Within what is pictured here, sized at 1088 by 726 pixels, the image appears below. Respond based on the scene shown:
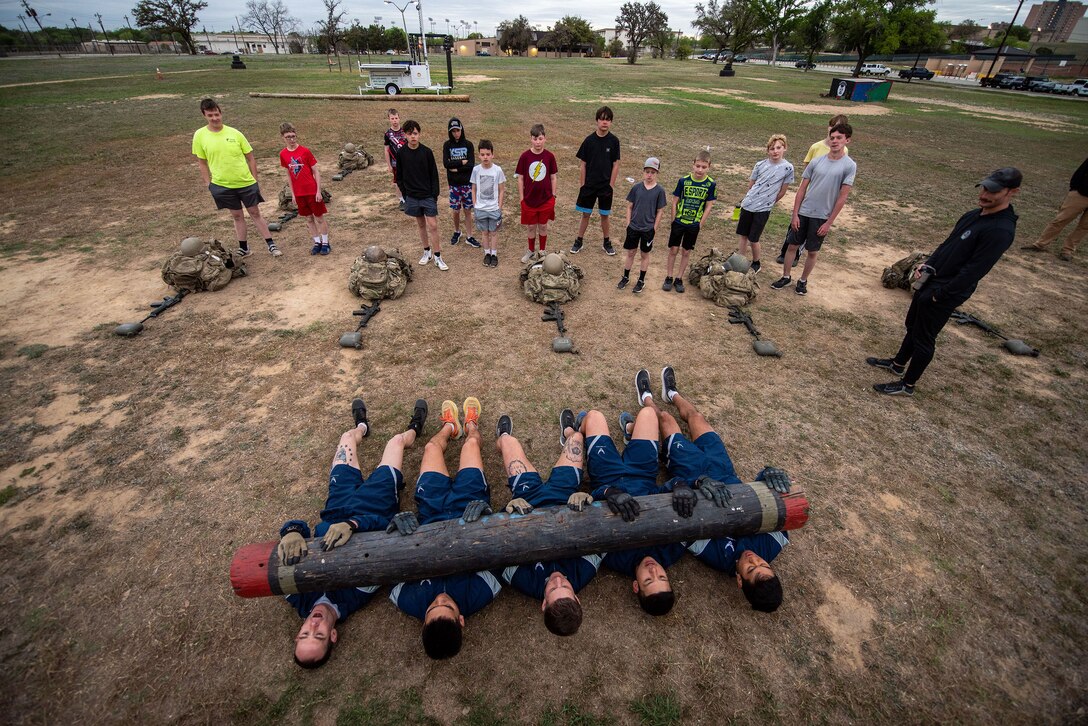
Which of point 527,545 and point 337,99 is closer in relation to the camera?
point 527,545

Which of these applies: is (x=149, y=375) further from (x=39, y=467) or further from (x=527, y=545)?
(x=527, y=545)

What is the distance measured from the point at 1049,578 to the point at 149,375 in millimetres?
9097

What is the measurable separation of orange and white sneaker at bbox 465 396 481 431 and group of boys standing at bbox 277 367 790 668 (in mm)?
82

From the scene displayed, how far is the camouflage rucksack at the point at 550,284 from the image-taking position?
668cm

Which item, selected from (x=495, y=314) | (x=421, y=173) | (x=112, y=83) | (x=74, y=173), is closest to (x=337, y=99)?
(x=74, y=173)

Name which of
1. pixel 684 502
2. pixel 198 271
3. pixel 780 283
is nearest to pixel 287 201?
pixel 198 271

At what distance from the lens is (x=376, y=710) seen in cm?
285

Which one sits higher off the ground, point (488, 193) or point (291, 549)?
point (488, 193)

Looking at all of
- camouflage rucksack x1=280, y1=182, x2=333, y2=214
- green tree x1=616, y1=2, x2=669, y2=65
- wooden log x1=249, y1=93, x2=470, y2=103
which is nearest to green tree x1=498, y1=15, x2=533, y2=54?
green tree x1=616, y1=2, x2=669, y2=65

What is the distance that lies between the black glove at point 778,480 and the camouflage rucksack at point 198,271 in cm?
798

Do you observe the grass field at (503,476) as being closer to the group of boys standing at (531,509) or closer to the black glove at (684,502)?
the group of boys standing at (531,509)

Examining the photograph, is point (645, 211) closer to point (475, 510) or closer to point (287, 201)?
point (475, 510)

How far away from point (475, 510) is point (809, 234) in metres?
6.47

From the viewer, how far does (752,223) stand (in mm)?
7195
